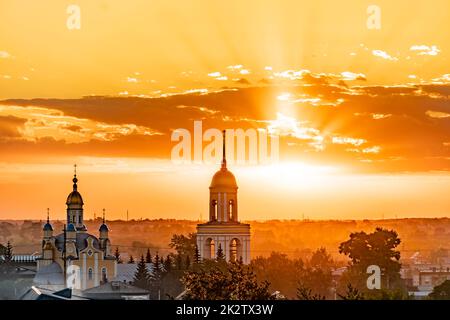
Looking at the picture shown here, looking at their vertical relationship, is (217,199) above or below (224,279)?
above

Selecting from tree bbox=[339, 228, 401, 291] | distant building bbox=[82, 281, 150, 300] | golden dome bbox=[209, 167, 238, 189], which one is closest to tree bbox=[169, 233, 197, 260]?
golden dome bbox=[209, 167, 238, 189]

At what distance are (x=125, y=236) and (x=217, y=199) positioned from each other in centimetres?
2655

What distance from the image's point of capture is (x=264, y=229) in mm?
152750

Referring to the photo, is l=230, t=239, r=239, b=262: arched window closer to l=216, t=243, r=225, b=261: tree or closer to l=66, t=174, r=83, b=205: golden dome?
l=216, t=243, r=225, b=261: tree

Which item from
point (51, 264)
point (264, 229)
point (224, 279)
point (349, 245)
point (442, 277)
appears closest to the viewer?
point (224, 279)

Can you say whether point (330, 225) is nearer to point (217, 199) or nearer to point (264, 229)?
point (264, 229)

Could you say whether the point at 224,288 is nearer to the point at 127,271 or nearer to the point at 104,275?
the point at 104,275

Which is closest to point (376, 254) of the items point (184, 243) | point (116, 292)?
point (116, 292)

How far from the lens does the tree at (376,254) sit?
346ft

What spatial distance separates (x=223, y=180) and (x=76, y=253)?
14.3 m
